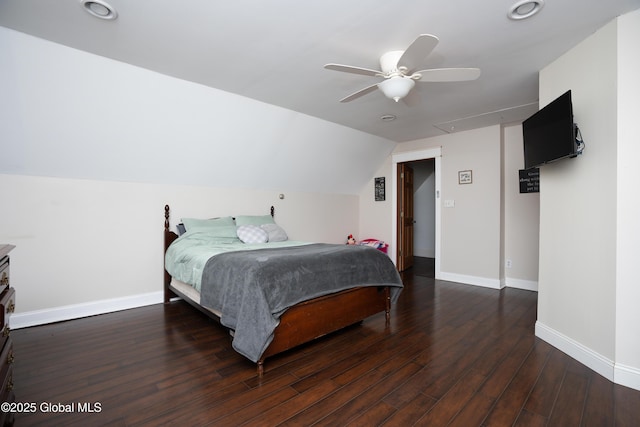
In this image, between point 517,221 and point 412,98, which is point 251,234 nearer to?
point 412,98

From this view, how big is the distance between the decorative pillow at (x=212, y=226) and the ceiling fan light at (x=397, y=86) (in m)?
2.46

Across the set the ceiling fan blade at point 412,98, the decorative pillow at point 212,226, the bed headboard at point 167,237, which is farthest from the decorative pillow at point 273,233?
the ceiling fan blade at point 412,98

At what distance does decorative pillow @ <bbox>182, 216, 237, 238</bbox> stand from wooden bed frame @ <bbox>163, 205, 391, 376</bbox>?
807 mm

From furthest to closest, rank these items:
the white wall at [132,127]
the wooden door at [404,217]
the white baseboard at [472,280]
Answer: the wooden door at [404,217]
the white baseboard at [472,280]
the white wall at [132,127]

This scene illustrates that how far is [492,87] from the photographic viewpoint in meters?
3.10

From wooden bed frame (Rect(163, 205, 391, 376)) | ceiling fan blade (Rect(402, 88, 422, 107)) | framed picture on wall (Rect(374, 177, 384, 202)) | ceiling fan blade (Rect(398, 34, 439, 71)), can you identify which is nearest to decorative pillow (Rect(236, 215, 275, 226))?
wooden bed frame (Rect(163, 205, 391, 376))

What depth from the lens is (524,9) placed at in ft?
6.23

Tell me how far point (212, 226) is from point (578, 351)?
12.3ft

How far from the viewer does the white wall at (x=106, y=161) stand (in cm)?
253

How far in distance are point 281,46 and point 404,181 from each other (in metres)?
3.91

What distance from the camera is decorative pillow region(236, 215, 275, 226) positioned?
13.3 ft

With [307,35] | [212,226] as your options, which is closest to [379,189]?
[212,226]

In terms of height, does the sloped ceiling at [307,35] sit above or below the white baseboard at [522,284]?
above

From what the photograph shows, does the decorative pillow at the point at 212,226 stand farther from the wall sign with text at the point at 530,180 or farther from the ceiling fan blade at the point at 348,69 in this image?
the wall sign with text at the point at 530,180
